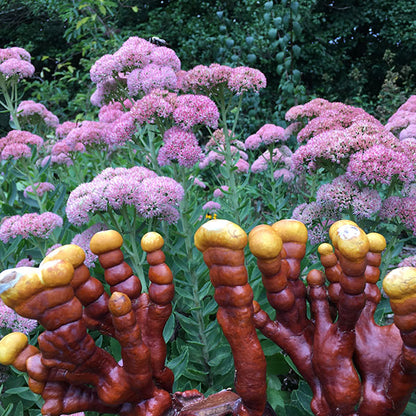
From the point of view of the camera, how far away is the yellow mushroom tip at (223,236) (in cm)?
41

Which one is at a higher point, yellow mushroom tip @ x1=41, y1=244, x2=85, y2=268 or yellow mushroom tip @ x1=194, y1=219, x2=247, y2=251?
yellow mushroom tip @ x1=194, y1=219, x2=247, y2=251

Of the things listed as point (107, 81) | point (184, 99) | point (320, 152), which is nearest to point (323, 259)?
point (320, 152)

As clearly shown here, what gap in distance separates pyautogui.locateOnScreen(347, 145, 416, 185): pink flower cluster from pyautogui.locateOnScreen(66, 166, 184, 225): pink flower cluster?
0.57 meters

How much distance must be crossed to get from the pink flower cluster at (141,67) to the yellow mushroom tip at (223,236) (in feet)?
4.18

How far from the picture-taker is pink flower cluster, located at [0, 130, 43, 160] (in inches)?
75.9

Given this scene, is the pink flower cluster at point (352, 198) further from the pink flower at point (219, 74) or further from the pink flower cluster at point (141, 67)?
the pink flower cluster at point (141, 67)

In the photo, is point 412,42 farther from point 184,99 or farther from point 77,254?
point 77,254

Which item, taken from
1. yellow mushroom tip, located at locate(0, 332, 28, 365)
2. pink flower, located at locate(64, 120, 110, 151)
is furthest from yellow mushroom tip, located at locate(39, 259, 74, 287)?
pink flower, located at locate(64, 120, 110, 151)

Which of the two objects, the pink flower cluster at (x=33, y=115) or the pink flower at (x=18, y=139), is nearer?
the pink flower at (x=18, y=139)

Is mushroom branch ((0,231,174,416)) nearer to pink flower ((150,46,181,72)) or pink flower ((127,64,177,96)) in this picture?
pink flower ((127,64,177,96))

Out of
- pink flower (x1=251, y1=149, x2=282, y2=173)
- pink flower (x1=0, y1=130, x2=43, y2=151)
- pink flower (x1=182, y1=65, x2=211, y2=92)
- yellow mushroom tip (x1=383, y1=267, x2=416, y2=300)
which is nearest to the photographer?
yellow mushroom tip (x1=383, y1=267, x2=416, y2=300)

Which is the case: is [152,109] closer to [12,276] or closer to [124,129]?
[124,129]

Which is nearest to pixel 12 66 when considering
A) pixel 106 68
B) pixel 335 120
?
pixel 106 68

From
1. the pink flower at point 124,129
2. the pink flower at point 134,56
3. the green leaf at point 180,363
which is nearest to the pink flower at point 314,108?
the pink flower at point 134,56
